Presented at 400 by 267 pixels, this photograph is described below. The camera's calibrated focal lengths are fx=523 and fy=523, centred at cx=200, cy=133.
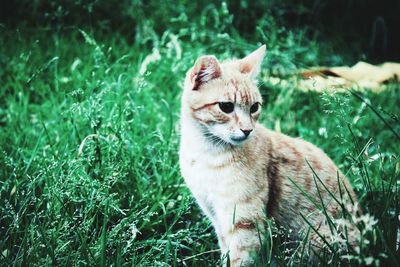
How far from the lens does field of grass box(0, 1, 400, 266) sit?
6.89 ft

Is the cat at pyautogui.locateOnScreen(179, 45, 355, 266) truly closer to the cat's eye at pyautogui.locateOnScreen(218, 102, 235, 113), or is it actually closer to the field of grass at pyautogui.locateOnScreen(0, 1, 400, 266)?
the cat's eye at pyautogui.locateOnScreen(218, 102, 235, 113)

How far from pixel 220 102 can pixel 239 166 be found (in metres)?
0.30

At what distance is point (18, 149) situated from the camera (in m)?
2.75

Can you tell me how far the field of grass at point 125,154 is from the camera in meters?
2.10

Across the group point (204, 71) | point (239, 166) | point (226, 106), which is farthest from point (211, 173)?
point (204, 71)

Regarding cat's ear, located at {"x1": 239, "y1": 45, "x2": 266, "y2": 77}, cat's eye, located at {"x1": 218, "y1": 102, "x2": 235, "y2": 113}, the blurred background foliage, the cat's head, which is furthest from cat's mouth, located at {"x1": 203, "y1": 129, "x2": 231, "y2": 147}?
the blurred background foliage

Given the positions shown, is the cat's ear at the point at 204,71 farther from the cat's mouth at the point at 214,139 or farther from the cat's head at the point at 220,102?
the cat's mouth at the point at 214,139

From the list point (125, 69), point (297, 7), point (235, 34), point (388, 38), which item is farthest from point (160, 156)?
point (388, 38)

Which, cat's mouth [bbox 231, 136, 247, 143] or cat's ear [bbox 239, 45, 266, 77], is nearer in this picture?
cat's mouth [bbox 231, 136, 247, 143]

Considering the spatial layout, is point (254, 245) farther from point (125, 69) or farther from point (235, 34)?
point (235, 34)

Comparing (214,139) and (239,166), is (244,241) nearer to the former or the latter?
(239,166)

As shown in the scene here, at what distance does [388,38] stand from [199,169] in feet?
12.2

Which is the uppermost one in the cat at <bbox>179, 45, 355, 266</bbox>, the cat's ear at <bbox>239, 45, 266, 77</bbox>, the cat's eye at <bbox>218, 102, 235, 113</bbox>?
the cat's ear at <bbox>239, 45, 266, 77</bbox>

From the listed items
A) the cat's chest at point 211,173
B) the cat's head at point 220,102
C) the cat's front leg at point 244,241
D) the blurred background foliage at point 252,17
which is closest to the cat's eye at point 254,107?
the cat's head at point 220,102
